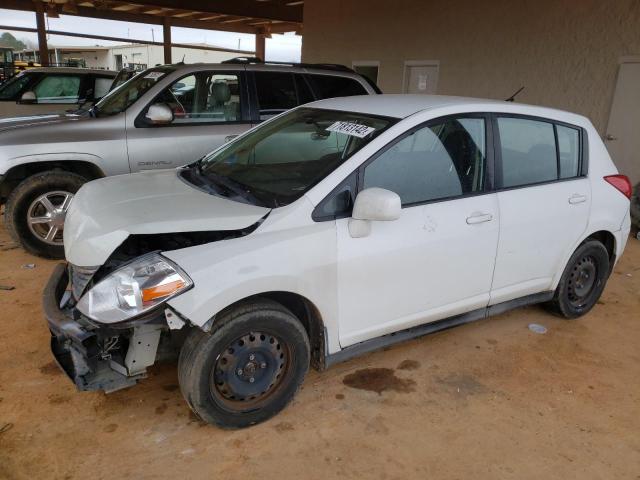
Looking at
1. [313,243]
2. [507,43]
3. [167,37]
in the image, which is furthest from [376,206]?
[167,37]

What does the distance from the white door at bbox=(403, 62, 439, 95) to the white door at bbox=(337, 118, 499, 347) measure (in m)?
7.68

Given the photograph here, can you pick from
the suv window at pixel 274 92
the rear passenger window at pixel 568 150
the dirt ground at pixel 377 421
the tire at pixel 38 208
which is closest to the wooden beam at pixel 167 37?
the suv window at pixel 274 92

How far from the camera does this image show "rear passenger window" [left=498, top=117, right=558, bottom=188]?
3525mm

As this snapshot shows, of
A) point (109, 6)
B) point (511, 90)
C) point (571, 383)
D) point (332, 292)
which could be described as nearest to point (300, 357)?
point (332, 292)

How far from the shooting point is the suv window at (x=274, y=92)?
5855 millimetres

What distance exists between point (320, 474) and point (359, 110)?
2.18 m

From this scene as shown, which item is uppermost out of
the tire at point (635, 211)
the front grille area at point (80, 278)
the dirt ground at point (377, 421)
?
the front grille area at point (80, 278)

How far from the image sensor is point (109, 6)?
1727 centimetres

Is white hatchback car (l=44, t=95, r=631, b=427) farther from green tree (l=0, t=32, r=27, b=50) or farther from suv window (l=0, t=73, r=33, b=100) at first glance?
green tree (l=0, t=32, r=27, b=50)

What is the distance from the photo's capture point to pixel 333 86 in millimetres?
6320

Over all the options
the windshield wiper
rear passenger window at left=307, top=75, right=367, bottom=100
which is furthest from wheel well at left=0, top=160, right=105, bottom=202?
rear passenger window at left=307, top=75, right=367, bottom=100

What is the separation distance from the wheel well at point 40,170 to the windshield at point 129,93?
0.59m

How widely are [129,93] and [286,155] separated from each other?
Result: 3076mm

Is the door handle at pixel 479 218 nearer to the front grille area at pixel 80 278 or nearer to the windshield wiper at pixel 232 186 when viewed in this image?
the windshield wiper at pixel 232 186
